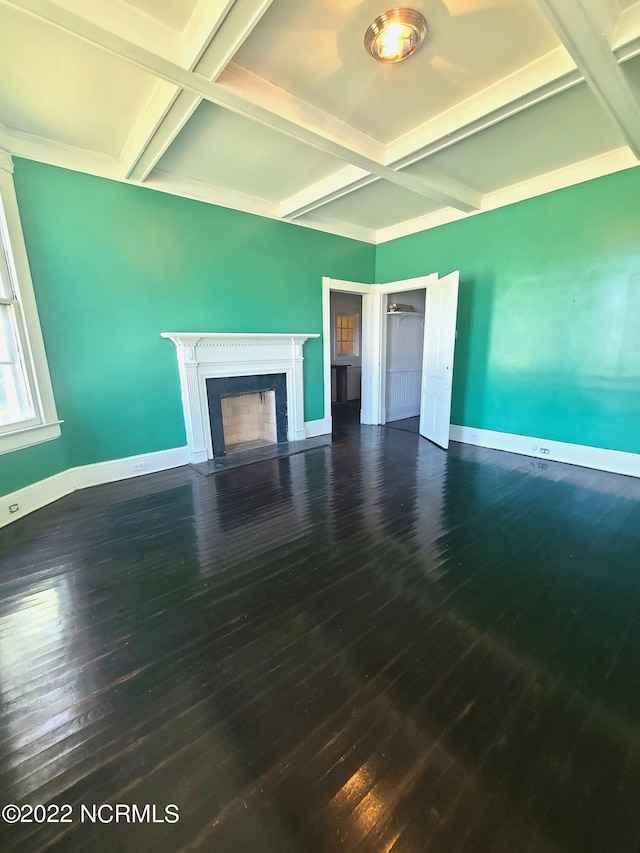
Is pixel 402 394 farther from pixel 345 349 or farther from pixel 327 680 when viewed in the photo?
pixel 327 680

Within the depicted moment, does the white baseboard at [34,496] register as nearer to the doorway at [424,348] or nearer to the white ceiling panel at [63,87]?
the white ceiling panel at [63,87]

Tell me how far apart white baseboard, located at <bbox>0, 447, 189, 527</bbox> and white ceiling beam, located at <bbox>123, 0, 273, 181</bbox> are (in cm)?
279

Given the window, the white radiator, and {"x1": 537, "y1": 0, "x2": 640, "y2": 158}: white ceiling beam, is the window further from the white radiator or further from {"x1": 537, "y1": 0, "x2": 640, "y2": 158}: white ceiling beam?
{"x1": 537, "y1": 0, "x2": 640, "y2": 158}: white ceiling beam

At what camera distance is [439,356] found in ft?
14.7

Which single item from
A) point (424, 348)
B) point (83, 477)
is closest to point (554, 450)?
point (424, 348)

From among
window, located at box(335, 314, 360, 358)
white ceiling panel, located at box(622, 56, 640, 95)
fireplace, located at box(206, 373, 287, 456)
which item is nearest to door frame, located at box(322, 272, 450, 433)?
fireplace, located at box(206, 373, 287, 456)

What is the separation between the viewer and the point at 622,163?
10.3 feet

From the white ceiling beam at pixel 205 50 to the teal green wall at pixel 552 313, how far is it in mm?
3402

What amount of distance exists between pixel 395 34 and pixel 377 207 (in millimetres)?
2583

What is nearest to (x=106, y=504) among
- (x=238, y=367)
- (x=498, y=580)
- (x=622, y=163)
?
(x=238, y=367)

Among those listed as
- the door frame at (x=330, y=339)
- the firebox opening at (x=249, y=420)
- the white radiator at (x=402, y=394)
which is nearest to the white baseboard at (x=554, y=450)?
the white radiator at (x=402, y=394)

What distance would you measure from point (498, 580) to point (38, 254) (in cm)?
423

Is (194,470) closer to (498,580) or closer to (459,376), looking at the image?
(498,580)

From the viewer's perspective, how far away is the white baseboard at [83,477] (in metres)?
2.75
